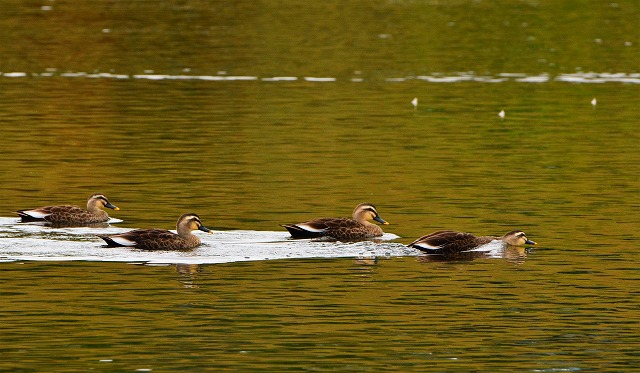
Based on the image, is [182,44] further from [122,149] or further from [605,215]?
[605,215]

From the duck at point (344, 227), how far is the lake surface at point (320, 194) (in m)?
0.34

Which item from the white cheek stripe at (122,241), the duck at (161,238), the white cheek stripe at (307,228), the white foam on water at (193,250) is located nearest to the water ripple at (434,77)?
the white foam on water at (193,250)

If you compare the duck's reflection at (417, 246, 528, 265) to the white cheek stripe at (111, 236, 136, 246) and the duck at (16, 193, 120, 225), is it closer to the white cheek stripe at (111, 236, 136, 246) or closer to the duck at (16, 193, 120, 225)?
the white cheek stripe at (111, 236, 136, 246)

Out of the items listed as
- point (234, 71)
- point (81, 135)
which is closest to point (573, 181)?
point (81, 135)

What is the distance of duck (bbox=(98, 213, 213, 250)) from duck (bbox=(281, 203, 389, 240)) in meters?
1.69

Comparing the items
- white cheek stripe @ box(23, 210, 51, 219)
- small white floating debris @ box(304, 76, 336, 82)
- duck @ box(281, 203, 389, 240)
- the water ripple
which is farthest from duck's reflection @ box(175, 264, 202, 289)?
small white floating debris @ box(304, 76, 336, 82)

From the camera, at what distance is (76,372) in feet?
64.1

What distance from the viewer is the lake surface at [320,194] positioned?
70.4 feet

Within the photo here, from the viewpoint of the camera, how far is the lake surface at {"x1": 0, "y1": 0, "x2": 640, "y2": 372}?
21469mm

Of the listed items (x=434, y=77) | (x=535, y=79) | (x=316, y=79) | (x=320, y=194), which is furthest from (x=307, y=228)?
(x=535, y=79)

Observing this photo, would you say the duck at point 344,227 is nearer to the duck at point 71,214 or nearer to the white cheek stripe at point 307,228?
the white cheek stripe at point 307,228

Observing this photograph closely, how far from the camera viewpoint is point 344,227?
29.9m

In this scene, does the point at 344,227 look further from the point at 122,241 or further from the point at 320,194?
the point at 320,194

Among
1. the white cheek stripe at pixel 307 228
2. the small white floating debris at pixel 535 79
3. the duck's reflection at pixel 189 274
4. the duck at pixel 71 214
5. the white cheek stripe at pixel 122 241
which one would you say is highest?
the small white floating debris at pixel 535 79
